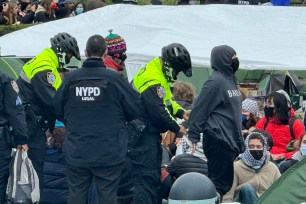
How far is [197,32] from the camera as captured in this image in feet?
59.3

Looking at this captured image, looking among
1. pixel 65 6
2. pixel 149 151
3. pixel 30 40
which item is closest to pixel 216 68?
pixel 149 151

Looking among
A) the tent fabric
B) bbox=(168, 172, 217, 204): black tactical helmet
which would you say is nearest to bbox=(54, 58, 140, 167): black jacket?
bbox=(168, 172, 217, 204): black tactical helmet

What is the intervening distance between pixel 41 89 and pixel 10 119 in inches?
22.2

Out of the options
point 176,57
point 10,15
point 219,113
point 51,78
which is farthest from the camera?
point 10,15

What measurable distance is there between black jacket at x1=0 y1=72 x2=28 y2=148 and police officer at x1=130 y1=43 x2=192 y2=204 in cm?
114

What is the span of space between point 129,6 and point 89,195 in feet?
27.5

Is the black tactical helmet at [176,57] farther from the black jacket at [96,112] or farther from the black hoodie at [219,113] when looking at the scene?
the black jacket at [96,112]

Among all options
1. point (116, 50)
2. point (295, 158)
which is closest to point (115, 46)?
point (116, 50)

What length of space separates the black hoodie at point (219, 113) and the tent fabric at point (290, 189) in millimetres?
2265

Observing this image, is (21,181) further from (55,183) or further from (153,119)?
(153,119)

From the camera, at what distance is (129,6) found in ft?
66.0

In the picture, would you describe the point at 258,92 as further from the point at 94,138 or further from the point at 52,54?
the point at 94,138

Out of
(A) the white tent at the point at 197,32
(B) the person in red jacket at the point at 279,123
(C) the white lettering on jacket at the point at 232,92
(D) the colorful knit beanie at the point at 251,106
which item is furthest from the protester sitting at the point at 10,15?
(C) the white lettering on jacket at the point at 232,92

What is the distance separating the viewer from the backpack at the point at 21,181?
12109 millimetres
